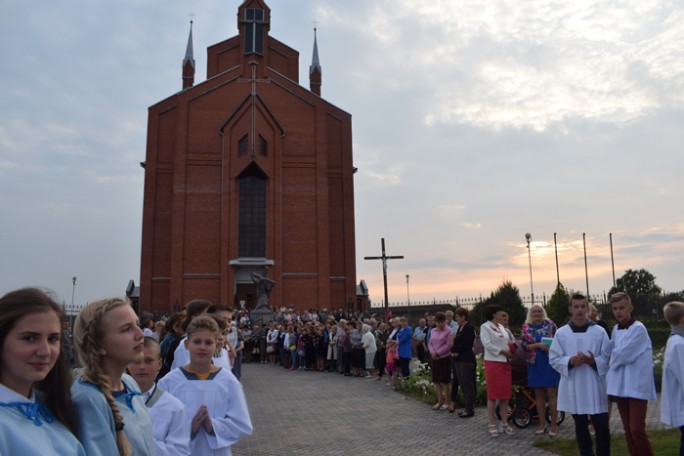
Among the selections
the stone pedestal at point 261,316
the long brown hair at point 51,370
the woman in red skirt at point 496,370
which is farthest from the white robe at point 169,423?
the stone pedestal at point 261,316

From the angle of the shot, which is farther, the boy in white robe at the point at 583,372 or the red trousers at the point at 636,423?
the boy in white robe at the point at 583,372

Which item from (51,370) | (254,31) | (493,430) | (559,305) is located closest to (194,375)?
(51,370)

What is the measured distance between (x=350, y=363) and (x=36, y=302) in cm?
1743

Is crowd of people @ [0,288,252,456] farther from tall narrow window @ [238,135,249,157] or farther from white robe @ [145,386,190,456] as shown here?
tall narrow window @ [238,135,249,157]

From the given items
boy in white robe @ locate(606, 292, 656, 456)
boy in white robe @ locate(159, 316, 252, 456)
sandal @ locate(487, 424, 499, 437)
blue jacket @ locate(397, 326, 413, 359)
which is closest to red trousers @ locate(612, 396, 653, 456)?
boy in white robe @ locate(606, 292, 656, 456)

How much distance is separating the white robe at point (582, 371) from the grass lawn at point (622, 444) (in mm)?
1322

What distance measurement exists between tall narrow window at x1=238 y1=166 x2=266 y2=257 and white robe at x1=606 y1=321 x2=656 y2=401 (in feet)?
105

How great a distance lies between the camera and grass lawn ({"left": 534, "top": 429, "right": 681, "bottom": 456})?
6949mm

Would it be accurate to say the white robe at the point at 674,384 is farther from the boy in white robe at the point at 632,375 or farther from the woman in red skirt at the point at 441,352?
the woman in red skirt at the point at 441,352

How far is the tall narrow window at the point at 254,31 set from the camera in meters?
42.4

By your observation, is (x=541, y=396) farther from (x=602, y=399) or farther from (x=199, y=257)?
(x=199, y=257)

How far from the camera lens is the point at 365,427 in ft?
31.3

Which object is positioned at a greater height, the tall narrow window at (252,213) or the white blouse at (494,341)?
the tall narrow window at (252,213)

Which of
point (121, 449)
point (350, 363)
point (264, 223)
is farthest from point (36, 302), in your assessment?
point (264, 223)
